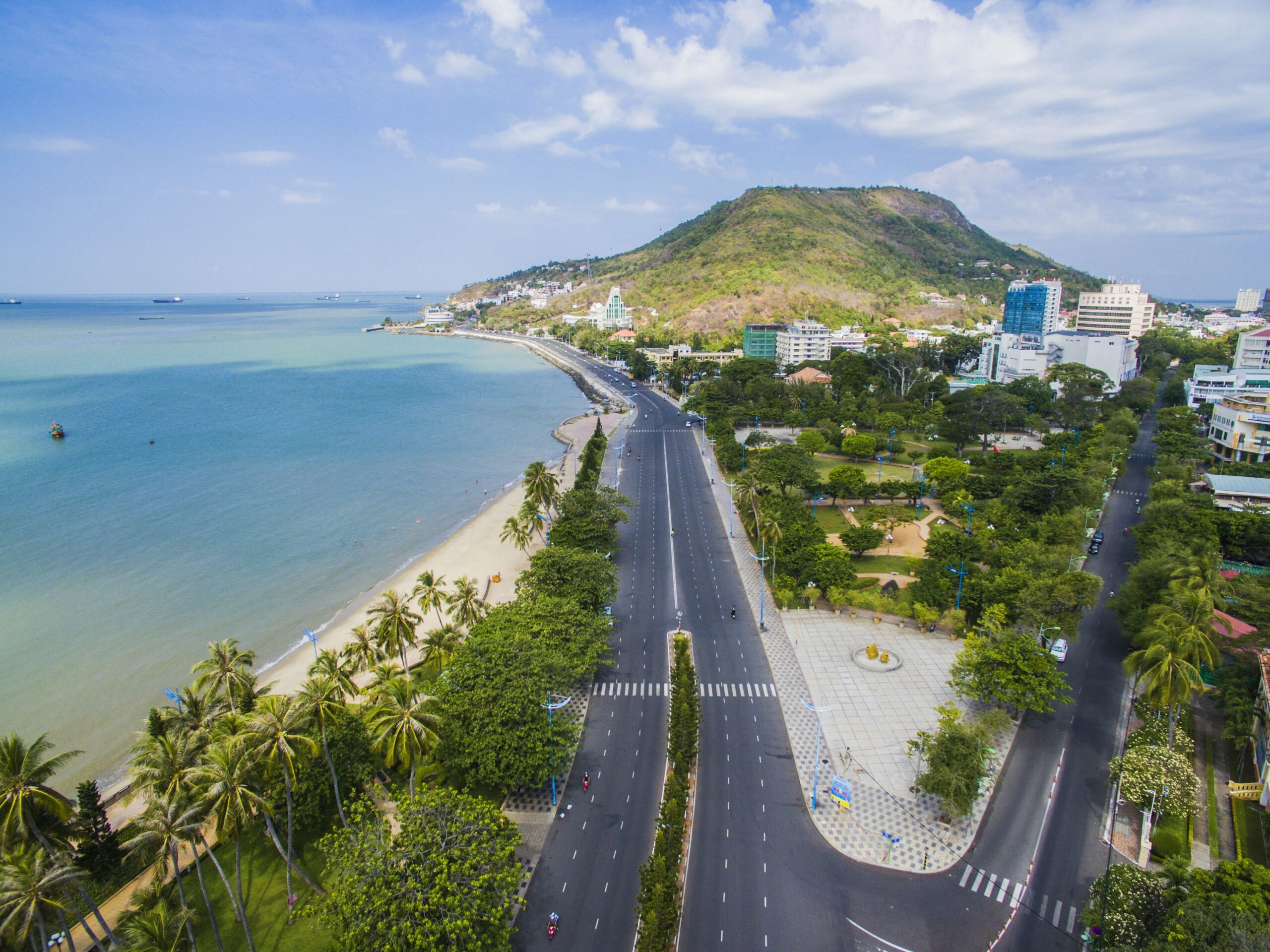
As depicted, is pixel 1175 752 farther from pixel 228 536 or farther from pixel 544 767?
pixel 228 536

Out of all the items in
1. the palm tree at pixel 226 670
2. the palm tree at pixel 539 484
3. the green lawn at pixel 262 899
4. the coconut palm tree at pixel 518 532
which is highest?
the palm tree at pixel 539 484

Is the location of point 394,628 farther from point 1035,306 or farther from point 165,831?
point 1035,306

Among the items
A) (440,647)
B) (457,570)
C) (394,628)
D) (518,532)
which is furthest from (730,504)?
(394,628)

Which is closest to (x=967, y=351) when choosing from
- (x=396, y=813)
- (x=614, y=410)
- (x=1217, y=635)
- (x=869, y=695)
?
(x=614, y=410)

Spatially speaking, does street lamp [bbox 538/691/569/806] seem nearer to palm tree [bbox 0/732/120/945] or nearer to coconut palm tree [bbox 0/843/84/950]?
palm tree [bbox 0/732/120/945]

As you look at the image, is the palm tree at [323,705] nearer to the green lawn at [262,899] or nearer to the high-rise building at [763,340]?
the green lawn at [262,899]

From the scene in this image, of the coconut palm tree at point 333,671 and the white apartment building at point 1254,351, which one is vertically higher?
the white apartment building at point 1254,351

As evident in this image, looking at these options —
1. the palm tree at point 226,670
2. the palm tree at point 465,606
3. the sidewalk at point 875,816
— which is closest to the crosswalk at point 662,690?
the sidewalk at point 875,816
